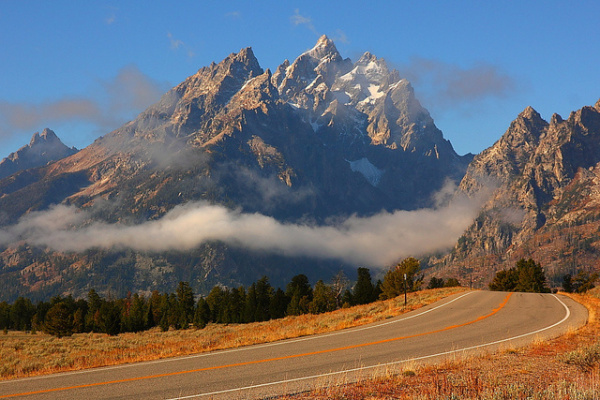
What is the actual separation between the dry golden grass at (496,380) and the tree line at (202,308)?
234ft

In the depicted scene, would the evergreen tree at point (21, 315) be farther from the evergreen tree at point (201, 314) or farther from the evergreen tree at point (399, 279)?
the evergreen tree at point (399, 279)

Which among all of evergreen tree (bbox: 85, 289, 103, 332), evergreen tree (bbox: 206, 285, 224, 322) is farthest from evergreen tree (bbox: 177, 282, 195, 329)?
evergreen tree (bbox: 85, 289, 103, 332)

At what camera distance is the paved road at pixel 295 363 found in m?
13.2

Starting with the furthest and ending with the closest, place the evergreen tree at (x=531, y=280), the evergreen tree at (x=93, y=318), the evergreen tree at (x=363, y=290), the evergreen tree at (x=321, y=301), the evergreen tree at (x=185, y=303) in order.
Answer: the evergreen tree at (x=363, y=290)
the evergreen tree at (x=185, y=303)
the evergreen tree at (x=321, y=301)
the evergreen tree at (x=93, y=318)
the evergreen tree at (x=531, y=280)

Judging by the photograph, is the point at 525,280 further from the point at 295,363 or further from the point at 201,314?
the point at 295,363

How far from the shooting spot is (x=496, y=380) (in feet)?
40.0

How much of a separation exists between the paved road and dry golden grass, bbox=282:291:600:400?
1008 mm

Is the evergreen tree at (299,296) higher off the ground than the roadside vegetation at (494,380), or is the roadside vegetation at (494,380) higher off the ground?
the roadside vegetation at (494,380)

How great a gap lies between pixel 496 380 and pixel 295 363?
6.61 metres

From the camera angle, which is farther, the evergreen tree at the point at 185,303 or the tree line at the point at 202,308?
the evergreen tree at the point at 185,303

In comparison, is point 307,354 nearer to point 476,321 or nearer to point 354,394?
point 354,394

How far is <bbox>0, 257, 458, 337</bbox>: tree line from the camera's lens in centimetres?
8925

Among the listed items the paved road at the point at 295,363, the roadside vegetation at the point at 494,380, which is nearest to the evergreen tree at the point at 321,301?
the paved road at the point at 295,363

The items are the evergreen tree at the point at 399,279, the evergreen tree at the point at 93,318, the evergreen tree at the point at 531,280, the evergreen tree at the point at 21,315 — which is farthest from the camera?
the evergreen tree at the point at 21,315
